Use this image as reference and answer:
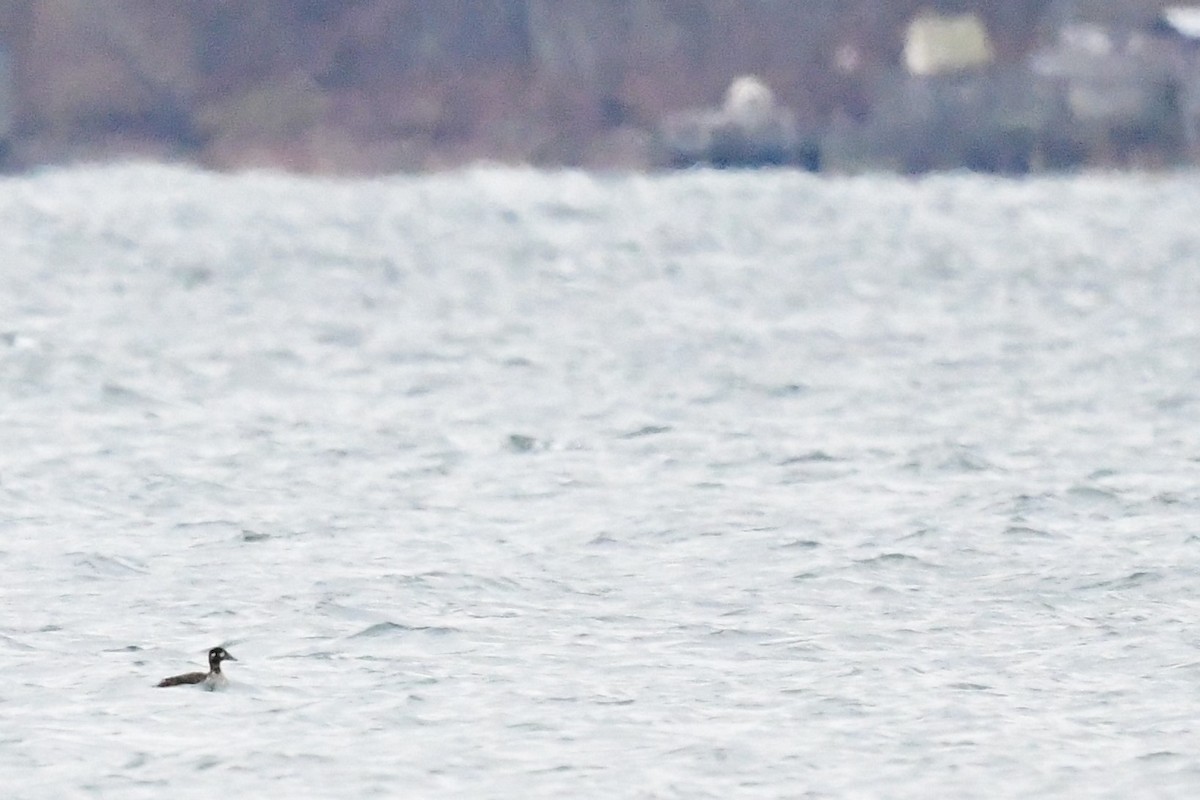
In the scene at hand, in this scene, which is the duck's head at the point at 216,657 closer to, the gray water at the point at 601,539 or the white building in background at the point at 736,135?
the gray water at the point at 601,539

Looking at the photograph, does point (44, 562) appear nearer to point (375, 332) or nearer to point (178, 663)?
point (178, 663)

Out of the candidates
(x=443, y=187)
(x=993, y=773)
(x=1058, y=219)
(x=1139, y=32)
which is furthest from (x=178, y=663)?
(x=1139, y=32)

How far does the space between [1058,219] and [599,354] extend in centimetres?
3022

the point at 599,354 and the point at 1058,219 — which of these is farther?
the point at 1058,219

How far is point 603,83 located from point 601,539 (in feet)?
209

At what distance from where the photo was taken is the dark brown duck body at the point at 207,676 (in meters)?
13.2

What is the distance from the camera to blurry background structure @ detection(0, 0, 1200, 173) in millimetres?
75625

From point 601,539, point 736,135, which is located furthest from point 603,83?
point 601,539

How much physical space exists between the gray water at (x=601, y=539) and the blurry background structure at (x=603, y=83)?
37.6 metres

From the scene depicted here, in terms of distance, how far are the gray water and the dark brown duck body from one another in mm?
72

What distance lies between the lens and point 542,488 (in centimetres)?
2003

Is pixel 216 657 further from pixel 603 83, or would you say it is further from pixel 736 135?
pixel 603 83

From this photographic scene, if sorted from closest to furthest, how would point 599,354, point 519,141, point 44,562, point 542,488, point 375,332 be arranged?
point 44,562 < point 542,488 < point 599,354 < point 375,332 < point 519,141

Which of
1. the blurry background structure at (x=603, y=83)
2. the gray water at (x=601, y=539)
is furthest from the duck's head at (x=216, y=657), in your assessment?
the blurry background structure at (x=603, y=83)
